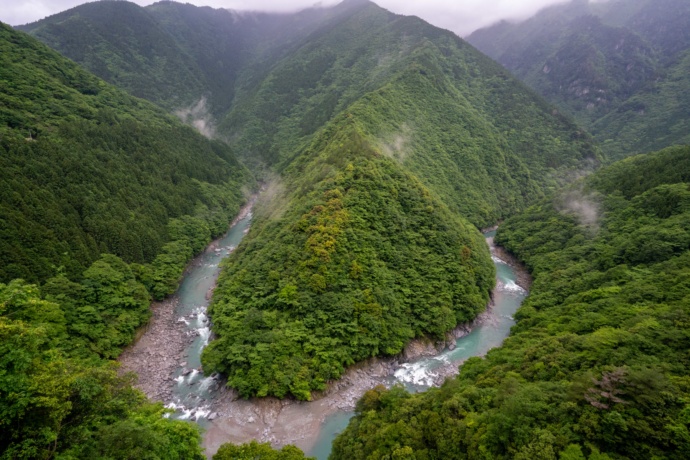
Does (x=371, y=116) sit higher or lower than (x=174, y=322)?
higher

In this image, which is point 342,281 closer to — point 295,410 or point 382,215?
point 382,215

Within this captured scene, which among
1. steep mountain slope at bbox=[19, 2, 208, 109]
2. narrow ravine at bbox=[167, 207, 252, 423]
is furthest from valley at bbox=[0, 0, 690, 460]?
steep mountain slope at bbox=[19, 2, 208, 109]

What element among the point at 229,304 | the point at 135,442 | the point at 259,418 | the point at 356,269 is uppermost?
the point at 135,442

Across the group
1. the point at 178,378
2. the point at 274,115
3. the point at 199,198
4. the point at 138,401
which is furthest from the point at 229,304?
the point at 274,115

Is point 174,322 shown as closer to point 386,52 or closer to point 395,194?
point 395,194

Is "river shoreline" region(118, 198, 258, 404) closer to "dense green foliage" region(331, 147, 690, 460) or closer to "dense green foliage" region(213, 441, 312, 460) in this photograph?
"dense green foliage" region(213, 441, 312, 460)

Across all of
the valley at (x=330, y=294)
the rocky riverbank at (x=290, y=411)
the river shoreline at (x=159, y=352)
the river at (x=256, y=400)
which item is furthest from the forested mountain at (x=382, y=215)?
the river shoreline at (x=159, y=352)
